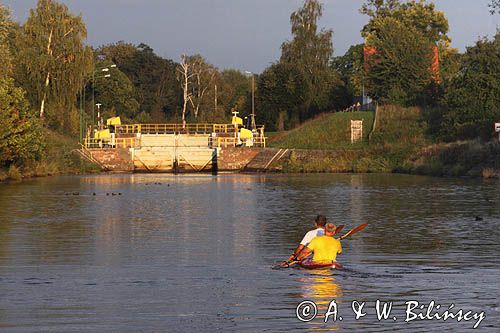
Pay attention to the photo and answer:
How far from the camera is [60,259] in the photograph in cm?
2669

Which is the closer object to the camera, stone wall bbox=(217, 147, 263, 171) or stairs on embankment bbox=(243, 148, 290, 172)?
stairs on embankment bbox=(243, 148, 290, 172)

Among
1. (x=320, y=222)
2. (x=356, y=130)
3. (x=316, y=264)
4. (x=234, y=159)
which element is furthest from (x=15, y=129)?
(x=316, y=264)

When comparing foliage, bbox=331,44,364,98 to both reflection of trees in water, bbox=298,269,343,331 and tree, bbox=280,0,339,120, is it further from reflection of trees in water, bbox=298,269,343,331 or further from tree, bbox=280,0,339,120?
reflection of trees in water, bbox=298,269,343,331

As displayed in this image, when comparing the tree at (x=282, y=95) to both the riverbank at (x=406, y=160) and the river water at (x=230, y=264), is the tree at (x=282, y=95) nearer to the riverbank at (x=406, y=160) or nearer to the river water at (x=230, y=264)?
the riverbank at (x=406, y=160)

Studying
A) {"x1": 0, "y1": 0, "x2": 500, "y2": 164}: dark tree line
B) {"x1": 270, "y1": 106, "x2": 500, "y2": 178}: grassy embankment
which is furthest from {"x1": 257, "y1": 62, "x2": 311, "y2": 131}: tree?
{"x1": 270, "y1": 106, "x2": 500, "y2": 178}: grassy embankment

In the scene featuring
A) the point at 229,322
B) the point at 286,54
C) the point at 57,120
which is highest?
the point at 286,54

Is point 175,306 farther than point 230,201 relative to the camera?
No

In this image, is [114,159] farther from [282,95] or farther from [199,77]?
[199,77]

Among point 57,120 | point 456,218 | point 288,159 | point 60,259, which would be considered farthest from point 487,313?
point 57,120

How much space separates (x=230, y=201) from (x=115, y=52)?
11007 centimetres

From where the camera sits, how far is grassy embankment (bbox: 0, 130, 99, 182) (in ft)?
242

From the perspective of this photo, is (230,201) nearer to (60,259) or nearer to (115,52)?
(60,259)

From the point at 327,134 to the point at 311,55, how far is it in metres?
27.2

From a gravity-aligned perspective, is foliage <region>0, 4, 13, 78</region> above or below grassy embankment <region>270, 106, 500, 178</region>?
above
